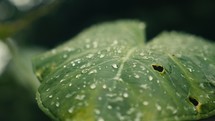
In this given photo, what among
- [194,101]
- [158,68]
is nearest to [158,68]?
[158,68]

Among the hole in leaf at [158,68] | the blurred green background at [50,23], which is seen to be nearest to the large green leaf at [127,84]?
the hole in leaf at [158,68]

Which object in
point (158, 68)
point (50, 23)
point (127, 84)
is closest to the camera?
point (127, 84)

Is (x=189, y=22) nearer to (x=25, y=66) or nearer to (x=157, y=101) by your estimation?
(x=25, y=66)

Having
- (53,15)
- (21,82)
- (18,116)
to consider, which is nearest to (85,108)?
(21,82)

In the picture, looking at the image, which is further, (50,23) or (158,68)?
(50,23)

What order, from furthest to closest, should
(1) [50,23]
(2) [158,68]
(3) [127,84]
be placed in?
(1) [50,23]
(2) [158,68]
(3) [127,84]

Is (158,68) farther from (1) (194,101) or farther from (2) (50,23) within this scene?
(2) (50,23)

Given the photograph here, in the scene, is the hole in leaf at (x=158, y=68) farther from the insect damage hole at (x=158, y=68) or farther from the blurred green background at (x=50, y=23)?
the blurred green background at (x=50, y=23)
